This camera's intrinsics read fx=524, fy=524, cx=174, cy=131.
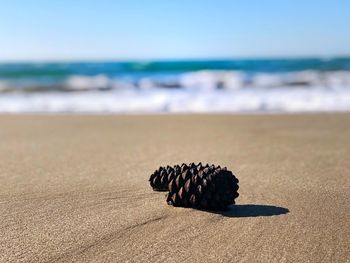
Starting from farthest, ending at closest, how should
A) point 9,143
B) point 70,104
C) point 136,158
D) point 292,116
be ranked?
1. point 70,104
2. point 292,116
3. point 9,143
4. point 136,158

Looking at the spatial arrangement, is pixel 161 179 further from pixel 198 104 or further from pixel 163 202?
pixel 198 104

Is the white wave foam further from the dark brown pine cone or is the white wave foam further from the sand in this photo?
the dark brown pine cone

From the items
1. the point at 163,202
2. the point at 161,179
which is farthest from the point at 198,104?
the point at 163,202

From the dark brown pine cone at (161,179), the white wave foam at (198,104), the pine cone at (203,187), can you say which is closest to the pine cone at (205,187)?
the pine cone at (203,187)

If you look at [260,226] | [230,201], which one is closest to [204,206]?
[230,201]

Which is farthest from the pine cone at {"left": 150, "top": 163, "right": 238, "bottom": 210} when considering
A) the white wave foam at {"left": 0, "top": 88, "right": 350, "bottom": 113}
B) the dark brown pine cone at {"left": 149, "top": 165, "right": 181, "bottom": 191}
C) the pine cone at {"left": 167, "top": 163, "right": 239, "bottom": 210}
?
the white wave foam at {"left": 0, "top": 88, "right": 350, "bottom": 113}

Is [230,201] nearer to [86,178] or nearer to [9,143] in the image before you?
[86,178]

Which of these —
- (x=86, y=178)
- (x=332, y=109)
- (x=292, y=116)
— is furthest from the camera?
(x=332, y=109)
